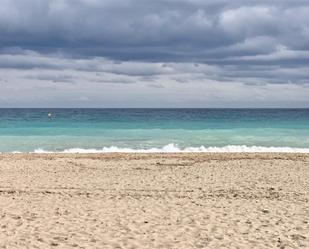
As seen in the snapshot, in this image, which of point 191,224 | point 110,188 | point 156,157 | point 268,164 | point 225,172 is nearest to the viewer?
point 191,224

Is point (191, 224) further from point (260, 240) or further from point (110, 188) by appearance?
point (110, 188)

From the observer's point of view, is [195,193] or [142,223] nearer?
[142,223]

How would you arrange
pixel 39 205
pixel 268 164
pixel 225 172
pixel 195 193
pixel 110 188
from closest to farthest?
1. pixel 39 205
2. pixel 195 193
3. pixel 110 188
4. pixel 225 172
5. pixel 268 164

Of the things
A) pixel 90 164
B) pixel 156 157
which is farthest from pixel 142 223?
pixel 156 157

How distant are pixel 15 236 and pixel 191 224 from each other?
11.4 ft

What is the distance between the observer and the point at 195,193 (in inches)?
565

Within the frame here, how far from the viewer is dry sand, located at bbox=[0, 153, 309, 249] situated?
912 cm

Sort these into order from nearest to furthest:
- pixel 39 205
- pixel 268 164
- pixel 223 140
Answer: pixel 39 205 → pixel 268 164 → pixel 223 140

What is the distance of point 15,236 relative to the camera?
9125mm

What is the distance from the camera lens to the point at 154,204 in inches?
494

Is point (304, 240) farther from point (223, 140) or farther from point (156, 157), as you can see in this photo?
point (223, 140)

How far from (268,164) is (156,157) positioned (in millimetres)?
5593

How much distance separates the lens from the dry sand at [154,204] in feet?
29.9

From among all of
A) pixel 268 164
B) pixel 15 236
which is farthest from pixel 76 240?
pixel 268 164
